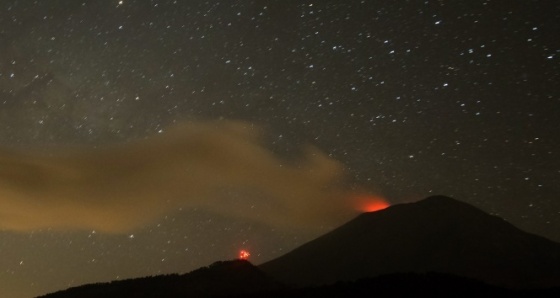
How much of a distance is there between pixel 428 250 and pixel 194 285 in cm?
2658

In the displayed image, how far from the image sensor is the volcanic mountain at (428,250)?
4431 centimetres

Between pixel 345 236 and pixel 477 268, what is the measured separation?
1837 centimetres

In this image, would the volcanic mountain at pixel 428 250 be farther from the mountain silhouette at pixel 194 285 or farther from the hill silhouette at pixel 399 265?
the mountain silhouette at pixel 194 285

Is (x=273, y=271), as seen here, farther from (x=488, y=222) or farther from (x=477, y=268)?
(x=488, y=222)

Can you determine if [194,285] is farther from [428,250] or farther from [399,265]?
[428,250]

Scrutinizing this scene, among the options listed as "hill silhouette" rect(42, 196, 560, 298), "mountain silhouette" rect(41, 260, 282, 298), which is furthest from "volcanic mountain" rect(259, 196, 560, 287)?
"mountain silhouette" rect(41, 260, 282, 298)

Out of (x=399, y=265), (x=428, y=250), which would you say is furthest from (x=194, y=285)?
(x=428, y=250)

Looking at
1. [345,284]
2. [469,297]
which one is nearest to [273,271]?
[345,284]

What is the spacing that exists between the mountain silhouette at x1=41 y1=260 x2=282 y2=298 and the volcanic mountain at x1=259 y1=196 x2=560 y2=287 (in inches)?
437

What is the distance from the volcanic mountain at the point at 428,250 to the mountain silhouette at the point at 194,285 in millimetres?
11110

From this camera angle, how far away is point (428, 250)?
168ft

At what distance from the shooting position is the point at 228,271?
35750 mm

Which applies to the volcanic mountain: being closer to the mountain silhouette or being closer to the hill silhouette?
the hill silhouette

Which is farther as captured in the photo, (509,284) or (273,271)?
(273,271)
